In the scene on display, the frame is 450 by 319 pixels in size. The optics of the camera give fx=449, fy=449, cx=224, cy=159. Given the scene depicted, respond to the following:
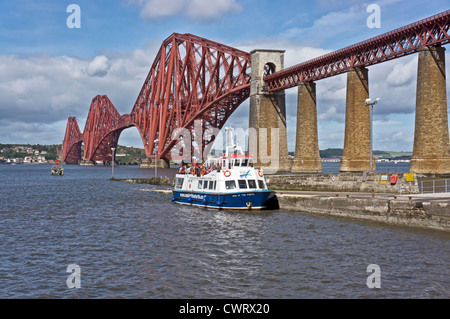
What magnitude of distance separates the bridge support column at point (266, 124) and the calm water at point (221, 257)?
127 ft

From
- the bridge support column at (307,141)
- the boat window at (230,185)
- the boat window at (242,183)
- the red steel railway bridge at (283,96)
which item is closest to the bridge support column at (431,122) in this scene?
the red steel railway bridge at (283,96)

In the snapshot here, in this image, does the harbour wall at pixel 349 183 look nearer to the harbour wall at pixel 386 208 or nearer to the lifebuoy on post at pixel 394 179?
the lifebuoy on post at pixel 394 179

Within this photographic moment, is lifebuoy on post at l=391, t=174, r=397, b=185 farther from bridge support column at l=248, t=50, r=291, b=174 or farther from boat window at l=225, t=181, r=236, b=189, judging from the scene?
bridge support column at l=248, t=50, r=291, b=174

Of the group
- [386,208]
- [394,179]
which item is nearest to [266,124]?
[394,179]

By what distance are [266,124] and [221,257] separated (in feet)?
173

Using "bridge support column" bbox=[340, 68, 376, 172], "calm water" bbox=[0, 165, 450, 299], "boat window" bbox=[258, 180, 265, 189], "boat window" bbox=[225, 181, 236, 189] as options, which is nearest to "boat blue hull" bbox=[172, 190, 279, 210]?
"boat window" bbox=[225, 181, 236, 189]

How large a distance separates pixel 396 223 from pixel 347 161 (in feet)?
80.9

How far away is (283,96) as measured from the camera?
73.6 metres

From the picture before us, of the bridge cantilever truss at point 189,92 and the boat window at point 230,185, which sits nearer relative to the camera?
the boat window at point 230,185

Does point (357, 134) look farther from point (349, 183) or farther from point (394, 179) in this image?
point (394, 179)

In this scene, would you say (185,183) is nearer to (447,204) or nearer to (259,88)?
(447,204)

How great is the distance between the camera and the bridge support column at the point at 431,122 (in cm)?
3841

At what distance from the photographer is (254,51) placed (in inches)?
2995

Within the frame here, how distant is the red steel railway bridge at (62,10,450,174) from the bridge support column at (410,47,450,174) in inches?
3.0
